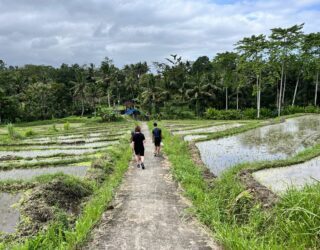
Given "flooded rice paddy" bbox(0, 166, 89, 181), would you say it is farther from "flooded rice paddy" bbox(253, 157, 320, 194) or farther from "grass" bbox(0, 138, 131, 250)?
"flooded rice paddy" bbox(253, 157, 320, 194)

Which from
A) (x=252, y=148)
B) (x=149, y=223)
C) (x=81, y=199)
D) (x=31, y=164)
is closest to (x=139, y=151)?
(x=81, y=199)

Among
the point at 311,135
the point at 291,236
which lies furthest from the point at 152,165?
the point at 311,135

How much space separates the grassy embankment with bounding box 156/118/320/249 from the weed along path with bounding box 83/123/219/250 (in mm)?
314

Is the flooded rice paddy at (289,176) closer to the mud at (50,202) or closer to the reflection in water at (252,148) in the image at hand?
the reflection in water at (252,148)

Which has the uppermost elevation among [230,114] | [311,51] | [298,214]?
[311,51]

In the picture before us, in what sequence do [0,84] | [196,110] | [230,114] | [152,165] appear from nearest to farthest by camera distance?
[152,165] → [230,114] → [196,110] → [0,84]

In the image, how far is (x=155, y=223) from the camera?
6480 mm

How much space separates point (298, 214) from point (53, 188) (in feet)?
18.4

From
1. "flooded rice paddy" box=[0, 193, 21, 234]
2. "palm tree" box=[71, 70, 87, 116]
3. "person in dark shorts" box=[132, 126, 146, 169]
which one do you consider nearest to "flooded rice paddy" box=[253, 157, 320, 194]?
"person in dark shorts" box=[132, 126, 146, 169]

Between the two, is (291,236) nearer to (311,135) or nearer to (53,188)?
(53,188)

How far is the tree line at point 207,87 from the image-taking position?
4219 cm

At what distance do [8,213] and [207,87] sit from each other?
133 feet

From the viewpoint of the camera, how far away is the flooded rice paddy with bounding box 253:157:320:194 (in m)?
9.20

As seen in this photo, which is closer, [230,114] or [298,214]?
[298,214]
